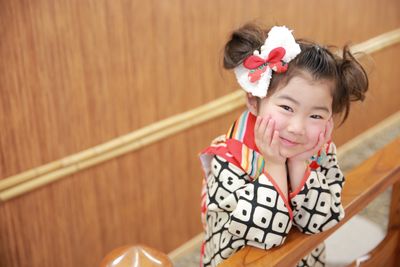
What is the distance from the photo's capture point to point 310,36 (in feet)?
8.45

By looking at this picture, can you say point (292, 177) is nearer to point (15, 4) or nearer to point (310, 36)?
point (15, 4)

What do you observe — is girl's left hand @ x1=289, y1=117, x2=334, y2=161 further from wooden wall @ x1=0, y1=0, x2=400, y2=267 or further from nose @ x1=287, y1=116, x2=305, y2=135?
wooden wall @ x1=0, y1=0, x2=400, y2=267

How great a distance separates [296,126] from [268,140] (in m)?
0.06

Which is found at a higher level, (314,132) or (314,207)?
(314,132)

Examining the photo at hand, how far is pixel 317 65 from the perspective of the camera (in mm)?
1063

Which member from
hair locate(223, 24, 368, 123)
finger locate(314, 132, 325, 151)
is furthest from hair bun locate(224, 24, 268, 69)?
finger locate(314, 132, 325, 151)

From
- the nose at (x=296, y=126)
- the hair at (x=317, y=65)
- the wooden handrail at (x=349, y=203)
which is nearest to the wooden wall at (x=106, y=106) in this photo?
the wooden handrail at (x=349, y=203)

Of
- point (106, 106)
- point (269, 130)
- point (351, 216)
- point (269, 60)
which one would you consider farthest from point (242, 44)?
point (106, 106)

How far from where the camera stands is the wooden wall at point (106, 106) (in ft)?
5.30

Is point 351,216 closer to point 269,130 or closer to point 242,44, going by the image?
point 269,130

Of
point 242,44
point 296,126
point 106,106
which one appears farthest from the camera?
point 106,106

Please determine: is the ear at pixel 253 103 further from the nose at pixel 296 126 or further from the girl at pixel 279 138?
the nose at pixel 296 126

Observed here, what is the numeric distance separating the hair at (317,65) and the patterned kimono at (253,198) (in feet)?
0.45

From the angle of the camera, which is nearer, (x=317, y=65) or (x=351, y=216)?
(x=317, y=65)
